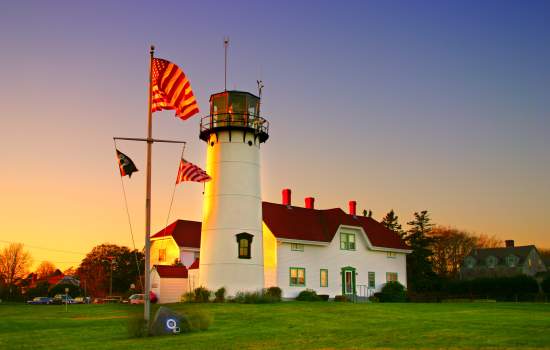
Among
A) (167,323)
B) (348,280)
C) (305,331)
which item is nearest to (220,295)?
(348,280)

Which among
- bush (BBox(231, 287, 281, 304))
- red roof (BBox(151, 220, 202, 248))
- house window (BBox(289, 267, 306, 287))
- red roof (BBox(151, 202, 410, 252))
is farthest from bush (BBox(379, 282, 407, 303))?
red roof (BBox(151, 220, 202, 248))

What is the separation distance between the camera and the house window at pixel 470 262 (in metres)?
84.7

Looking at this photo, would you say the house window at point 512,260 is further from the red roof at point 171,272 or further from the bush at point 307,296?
the red roof at point 171,272

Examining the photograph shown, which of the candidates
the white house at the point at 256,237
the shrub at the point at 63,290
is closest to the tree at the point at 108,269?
the shrub at the point at 63,290

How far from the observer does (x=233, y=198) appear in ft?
123

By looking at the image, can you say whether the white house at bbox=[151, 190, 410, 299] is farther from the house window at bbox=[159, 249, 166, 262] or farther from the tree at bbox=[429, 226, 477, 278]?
the tree at bbox=[429, 226, 477, 278]

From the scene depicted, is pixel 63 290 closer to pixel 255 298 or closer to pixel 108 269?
pixel 108 269

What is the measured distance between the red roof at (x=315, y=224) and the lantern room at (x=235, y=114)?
296 inches

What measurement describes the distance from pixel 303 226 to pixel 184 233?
36.7ft

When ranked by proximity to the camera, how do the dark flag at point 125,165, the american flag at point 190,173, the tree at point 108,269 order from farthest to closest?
the tree at point 108,269
the american flag at point 190,173
the dark flag at point 125,165

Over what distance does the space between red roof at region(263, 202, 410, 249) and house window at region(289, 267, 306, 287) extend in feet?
7.04

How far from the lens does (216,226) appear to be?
37.5m

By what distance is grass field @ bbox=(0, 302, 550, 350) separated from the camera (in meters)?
16.7

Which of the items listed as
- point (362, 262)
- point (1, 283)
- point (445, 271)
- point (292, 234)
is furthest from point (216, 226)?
point (445, 271)
